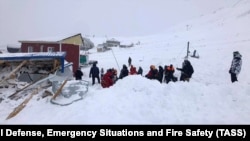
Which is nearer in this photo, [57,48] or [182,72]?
[182,72]

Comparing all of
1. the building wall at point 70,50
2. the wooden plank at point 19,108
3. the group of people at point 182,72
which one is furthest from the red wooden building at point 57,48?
the wooden plank at point 19,108

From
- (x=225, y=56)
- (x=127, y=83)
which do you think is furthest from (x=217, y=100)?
(x=225, y=56)

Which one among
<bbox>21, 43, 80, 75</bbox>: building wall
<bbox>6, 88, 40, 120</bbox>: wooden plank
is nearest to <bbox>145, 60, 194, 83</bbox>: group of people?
<bbox>6, 88, 40, 120</bbox>: wooden plank

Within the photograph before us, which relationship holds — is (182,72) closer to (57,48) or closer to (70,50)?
(70,50)

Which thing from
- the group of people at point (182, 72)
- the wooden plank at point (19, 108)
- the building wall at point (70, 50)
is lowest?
the wooden plank at point (19, 108)

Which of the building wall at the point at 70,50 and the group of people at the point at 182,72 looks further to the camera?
the building wall at the point at 70,50

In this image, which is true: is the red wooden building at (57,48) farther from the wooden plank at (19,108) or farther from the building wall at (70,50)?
the wooden plank at (19,108)

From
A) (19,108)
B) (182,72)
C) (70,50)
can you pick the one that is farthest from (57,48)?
(19,108)

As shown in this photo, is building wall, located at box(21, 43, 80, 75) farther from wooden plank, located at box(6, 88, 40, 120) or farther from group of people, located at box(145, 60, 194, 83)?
wooden plank, located at box(6, 88, 40, 120)

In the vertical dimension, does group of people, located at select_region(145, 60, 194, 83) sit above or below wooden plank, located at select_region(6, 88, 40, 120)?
above

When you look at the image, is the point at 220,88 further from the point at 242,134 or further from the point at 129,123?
the point at 129,123

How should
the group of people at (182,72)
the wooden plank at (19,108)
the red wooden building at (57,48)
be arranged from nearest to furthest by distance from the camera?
1. the wooden plank at (19,108)
2. the group of people at (182,72)
3. the red wooden building at (57,48)

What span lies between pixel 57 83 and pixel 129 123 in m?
5.49

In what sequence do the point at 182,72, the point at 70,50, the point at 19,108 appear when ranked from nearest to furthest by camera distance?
1. the point at 19,108
2. the point at 182,72
3. the point at 70,50
